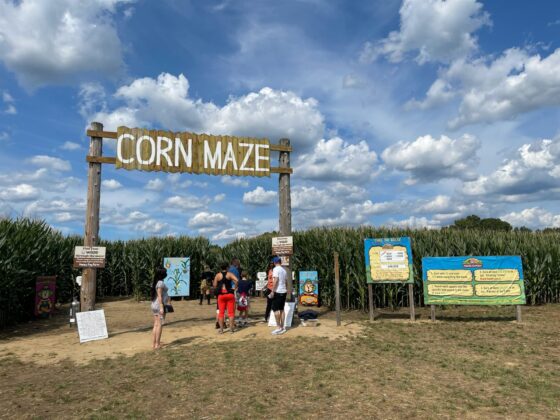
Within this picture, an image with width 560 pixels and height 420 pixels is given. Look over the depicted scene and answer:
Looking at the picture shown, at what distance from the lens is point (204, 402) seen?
217 inches

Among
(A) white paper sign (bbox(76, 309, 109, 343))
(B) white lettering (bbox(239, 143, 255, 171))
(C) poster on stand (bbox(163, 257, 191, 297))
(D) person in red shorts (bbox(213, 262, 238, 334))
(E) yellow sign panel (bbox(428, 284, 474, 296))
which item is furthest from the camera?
(C) poster on stand (bbox(163, 257, 191, 297))

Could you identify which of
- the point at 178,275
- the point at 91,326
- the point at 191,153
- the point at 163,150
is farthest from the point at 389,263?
the point at 178,275

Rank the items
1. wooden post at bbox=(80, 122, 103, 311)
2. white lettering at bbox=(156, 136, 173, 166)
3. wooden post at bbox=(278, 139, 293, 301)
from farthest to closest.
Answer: wooden post at bbox=(278, 139, 293, 301) < white lettering at bbox=(156, 136, 173, 166) < wooden post at bbox=(80, 122, 103, 311)

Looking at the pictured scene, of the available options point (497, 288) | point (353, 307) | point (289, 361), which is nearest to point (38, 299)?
point (289, 361)

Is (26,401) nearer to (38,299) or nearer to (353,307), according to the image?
(38,299)

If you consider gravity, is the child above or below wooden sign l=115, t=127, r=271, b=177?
below

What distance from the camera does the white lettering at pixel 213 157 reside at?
11.8 metres

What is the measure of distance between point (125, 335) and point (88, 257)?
7.67 ft

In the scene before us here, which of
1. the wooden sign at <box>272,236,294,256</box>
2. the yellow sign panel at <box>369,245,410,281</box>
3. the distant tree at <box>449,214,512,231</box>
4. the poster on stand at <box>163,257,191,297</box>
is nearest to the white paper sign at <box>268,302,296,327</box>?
the wooden sign at <box>272,236,294,256</box>

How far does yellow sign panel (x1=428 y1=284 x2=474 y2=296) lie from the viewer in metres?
11.7

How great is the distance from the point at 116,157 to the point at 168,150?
1.45m

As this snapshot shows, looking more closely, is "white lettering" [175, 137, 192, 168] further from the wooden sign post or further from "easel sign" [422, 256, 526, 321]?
"easel sign" [422, 256, 526, 321]

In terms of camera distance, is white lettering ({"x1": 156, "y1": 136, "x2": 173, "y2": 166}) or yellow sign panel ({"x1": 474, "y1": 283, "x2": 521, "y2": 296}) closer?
white lettering ({"x1": 156, "y1": 136, "x2": 173, "y2": 166})

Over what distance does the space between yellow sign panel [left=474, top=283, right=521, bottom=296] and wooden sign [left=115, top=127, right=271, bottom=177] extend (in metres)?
7.38
